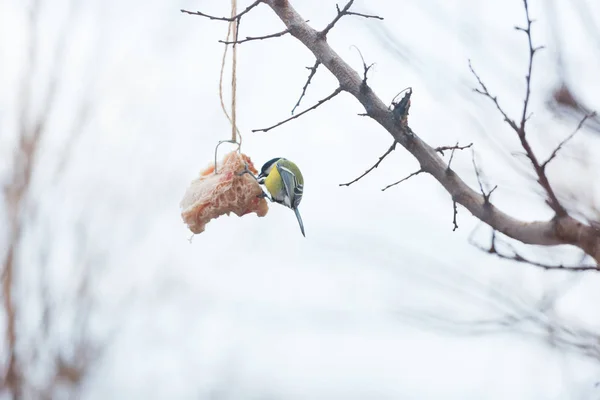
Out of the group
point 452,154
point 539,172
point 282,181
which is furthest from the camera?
point 282,181

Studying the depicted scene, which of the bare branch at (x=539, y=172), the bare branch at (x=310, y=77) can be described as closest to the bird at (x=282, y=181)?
the bare branch at (x=310, y=77)

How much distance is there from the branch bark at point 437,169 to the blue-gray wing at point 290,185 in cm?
59

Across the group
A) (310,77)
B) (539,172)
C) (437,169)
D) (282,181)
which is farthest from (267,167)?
(539,172)

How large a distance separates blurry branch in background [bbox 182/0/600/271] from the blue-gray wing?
49 cm

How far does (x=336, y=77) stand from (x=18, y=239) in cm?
306

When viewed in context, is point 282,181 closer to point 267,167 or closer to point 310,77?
point 267,167

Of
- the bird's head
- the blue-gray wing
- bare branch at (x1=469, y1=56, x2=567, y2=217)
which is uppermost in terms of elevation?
the bird's head

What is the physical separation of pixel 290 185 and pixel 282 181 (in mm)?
34

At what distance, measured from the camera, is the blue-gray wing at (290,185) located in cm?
232

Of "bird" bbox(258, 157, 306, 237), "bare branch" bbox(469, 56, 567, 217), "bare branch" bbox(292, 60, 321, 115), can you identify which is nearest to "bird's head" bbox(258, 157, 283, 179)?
"bird" bbox(258, 157, 306, 237)

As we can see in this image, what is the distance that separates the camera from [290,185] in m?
2.33

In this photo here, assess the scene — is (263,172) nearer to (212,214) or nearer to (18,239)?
(212,214)

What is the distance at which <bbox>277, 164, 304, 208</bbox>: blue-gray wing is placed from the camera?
2318 millimetres

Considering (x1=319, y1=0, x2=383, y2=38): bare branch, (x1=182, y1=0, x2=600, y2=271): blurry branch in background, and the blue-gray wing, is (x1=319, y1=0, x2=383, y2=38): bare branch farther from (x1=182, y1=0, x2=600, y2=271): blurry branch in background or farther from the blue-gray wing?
the blue-gray wing
